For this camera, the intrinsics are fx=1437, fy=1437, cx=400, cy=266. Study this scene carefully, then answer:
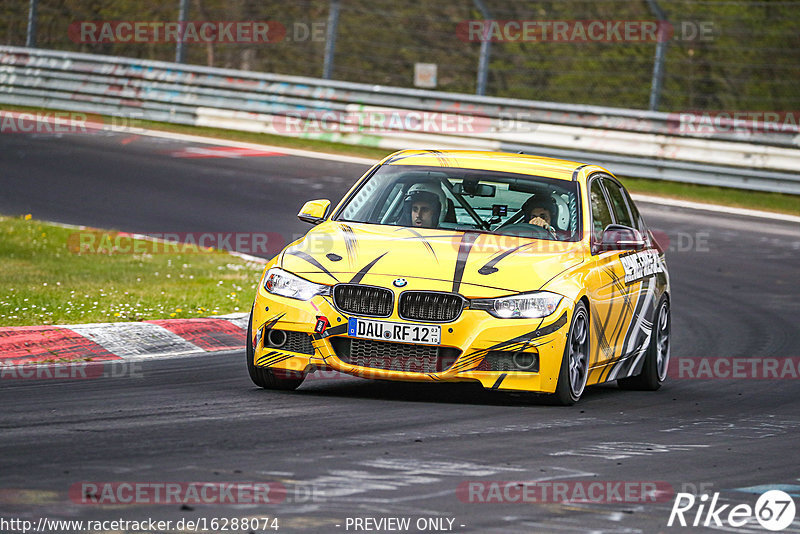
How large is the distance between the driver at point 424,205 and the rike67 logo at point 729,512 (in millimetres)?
3695

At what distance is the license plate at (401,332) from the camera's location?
8.16 m

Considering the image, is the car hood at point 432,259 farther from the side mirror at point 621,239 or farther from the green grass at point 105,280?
the green grass at point 105,280

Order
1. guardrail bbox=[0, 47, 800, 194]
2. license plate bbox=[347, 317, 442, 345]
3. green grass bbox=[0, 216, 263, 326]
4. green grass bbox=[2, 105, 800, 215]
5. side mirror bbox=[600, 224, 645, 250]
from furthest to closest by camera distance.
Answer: guardrail bbox=[0, 47, 800, 194], green grass bbox=[2, 105, 800, 215], green grass bbox=[0, 216, 263, 326], side mirror bbox=[600, 224, 645, 250], license plate bbox=[347, 317, 442, 345]

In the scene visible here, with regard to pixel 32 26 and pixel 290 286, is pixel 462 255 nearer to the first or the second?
pixel 290 286

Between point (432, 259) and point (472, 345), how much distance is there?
24.5 inches

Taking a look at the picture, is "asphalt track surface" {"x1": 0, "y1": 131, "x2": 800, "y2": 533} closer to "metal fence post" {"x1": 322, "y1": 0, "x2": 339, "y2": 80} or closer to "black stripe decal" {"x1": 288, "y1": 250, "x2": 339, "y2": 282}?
"black stripe decal" {"x1": 288, "y1": 250, "x2": 339, "y2": 282}

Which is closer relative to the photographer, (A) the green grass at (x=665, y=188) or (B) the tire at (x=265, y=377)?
(B) the tire at (x=265, y=377)

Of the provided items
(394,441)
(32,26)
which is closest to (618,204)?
(394,441)

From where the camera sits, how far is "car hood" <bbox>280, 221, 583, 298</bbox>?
830 centimetres

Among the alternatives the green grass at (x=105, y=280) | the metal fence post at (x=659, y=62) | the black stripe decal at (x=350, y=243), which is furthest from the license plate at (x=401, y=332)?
the metal fence post at (x=659, y=62)

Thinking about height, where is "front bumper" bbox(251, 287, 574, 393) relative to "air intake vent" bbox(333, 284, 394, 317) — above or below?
below

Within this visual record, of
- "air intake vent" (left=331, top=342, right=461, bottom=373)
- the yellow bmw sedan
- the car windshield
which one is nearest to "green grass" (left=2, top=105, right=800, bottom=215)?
the yellow bmw sedan

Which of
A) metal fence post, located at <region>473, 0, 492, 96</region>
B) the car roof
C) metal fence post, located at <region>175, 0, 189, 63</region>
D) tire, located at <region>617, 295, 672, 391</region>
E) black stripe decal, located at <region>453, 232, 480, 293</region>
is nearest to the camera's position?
black stripe decal, located at <region>453, 232, 480, 293</region>

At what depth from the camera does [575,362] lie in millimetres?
8617
